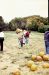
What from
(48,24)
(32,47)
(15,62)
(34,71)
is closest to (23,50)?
(32,47)

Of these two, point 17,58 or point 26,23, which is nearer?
point 17,58

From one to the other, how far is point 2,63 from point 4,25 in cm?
1162

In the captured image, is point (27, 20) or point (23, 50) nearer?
point (23, 50)

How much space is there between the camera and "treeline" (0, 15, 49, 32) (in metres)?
20.0

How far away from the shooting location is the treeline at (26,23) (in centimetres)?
2000

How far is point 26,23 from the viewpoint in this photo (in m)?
20.4

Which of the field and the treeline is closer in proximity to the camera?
the field

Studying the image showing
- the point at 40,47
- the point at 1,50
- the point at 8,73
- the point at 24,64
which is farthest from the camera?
the point at 40,47

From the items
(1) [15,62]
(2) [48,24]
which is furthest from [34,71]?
(2) [48,24]

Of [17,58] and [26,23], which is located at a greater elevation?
[26,23]

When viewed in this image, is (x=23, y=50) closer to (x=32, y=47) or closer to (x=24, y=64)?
(x=32, y=47)

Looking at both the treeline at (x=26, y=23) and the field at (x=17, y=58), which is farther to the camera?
the treeline at (x=26, y=23)

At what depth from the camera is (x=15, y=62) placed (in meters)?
9.11

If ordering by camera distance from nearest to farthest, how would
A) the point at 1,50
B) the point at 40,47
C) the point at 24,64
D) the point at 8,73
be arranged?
the point at 8,73 < the point at 24,64 < the point at 1,50 < the point at 40,47
